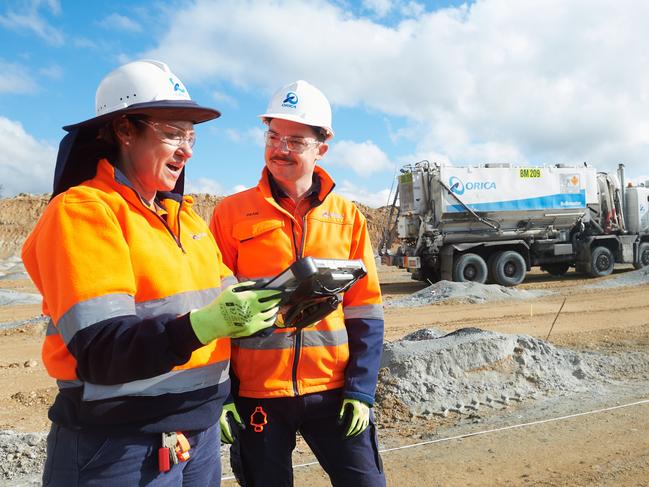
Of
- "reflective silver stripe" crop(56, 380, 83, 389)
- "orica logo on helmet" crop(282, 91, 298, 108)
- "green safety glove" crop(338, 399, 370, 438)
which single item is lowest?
"green safety glove" crop(338, 399, 370, 438)

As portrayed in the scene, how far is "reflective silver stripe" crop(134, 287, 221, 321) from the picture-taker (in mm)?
1704

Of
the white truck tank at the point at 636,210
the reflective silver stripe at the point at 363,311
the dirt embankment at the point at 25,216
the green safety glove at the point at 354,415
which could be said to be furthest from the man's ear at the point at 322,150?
the dirt embankment at the point at 25,216

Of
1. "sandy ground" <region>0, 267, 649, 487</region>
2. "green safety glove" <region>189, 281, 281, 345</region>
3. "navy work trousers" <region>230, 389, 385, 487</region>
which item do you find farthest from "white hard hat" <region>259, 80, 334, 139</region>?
"sandy ground" <region>0, 267, 649, 487</region>

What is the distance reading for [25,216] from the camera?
41.0m

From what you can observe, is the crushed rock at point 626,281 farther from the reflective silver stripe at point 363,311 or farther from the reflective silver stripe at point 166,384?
the reflective silver stripe at point 166,384

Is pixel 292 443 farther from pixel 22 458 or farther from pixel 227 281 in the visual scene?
pixel 22 458

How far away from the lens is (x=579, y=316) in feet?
35.3

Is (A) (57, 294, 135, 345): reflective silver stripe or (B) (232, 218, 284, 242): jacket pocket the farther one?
(B) (232, 218, 284, 242): jacket pocket

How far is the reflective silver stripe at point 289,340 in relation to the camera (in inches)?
95.7

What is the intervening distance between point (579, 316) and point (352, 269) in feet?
32.5

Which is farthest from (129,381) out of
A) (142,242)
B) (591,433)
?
(591,433)

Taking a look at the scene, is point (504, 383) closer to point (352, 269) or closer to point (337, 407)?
point (337, 407)

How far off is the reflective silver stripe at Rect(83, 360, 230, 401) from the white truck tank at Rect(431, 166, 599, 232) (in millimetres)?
13325

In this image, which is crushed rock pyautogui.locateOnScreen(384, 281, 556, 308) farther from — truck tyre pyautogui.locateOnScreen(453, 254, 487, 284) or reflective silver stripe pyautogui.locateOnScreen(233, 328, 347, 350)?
reflective silver stripe pyautogui.locateOnScreen(233, 328, 347, 350)
